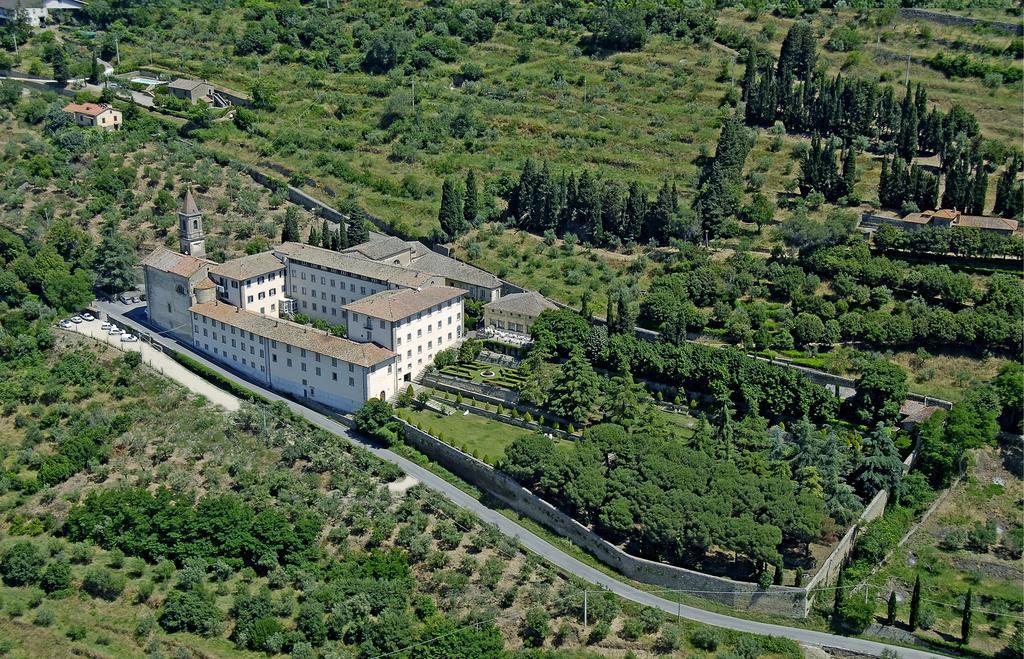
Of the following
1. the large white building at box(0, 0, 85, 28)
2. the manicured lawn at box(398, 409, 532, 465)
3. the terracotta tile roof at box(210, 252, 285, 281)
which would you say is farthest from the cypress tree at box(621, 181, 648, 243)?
the large white building at box(0, 0, 85, 28)

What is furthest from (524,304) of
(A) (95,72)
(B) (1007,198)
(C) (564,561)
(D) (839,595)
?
(A) (95,72)

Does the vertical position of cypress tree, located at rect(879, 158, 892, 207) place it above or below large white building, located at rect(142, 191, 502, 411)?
above

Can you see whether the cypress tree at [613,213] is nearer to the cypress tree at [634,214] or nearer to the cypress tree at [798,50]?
the cypress tree at [634,214]

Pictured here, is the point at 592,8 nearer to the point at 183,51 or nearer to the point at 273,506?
the point at 183,51

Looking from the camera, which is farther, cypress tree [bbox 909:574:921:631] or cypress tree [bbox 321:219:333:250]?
cypress tree [bbox 321:219:333:250]

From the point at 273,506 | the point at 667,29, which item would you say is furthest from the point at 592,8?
the point at 273,506

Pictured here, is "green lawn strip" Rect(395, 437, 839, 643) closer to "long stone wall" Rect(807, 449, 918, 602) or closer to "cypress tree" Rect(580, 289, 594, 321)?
"long stone wall" Rect(807, 449, 918, 602)
